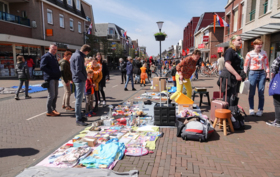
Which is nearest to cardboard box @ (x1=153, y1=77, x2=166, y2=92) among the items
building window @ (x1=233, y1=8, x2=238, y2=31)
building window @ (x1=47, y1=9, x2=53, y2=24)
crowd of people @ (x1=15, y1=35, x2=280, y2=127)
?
crowd of people @ (x1=15, y1=35, x2=280, y2=127)

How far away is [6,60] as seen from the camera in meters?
18.2

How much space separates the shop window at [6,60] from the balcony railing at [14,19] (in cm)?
232

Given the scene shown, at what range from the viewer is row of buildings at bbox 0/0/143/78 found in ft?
58.5

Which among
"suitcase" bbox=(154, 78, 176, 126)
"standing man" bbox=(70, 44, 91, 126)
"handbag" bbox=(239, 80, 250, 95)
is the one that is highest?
"standing man" bbox=(70, 44, 91, 126)

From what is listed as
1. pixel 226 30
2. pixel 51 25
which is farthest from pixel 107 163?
pixel 226 30

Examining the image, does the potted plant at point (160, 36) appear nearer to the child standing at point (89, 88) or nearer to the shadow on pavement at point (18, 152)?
the child standing at point (89, 88)

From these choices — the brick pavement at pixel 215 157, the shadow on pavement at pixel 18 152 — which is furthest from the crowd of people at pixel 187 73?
the shadow on pavement at pixel 18 152

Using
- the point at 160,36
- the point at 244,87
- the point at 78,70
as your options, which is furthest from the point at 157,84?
the point at 78,70

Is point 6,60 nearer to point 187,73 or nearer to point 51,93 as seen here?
point 51,93

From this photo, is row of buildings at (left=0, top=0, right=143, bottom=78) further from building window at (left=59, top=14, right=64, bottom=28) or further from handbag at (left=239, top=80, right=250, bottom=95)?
handbag at (left=239, top=80, right=250, bottom=95)

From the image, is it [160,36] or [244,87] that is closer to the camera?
[244,87]

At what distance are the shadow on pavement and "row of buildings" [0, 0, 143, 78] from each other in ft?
50.1

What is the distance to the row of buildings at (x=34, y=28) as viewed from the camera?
58.5 feet

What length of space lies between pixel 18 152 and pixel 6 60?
18132 mm
